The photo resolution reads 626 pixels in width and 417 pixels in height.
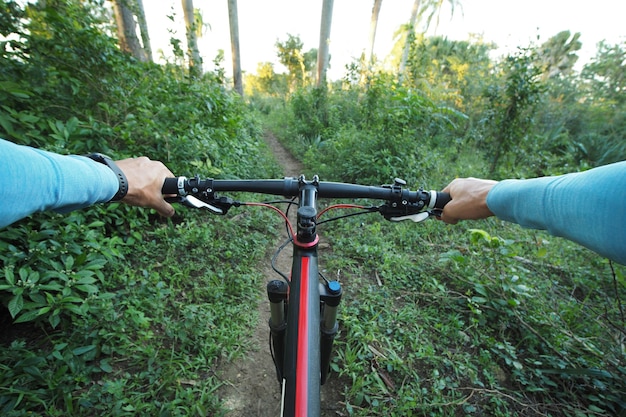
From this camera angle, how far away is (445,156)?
7047 millimetres

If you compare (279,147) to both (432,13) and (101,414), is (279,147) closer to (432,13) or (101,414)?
(101,414)

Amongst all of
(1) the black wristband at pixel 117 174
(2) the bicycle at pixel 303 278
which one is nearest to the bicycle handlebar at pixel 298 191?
(2) the bicycle at pixel 303 278

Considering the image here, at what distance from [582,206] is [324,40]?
38.0ft

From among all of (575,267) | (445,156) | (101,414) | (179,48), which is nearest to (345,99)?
(445,156)

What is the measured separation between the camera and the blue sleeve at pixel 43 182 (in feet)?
2.19

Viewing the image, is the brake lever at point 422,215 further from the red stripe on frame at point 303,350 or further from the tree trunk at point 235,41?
the tree trunk at point 235,41

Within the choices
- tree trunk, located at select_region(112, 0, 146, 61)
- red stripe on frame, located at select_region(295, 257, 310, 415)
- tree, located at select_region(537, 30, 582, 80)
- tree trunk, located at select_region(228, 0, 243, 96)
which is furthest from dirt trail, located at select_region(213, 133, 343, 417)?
tree, located at select_region(537, 30, 582, 80)

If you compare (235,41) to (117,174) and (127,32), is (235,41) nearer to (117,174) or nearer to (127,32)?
(127,32)

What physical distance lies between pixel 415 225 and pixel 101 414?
395cm

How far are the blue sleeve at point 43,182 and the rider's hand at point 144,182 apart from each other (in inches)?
6.0

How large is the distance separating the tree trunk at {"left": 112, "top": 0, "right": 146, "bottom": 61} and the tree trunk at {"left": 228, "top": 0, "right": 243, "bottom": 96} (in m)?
6.74

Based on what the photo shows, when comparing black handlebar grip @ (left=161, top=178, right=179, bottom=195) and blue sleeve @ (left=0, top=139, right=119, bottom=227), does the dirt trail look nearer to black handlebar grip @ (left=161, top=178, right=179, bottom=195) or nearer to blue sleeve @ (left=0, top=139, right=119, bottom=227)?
black handlebar grip @ (left=161, top=178, right=179, bottom=195)

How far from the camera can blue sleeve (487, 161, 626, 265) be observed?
633 mm

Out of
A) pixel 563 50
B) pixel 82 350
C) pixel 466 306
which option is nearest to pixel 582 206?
pixel 466 306
